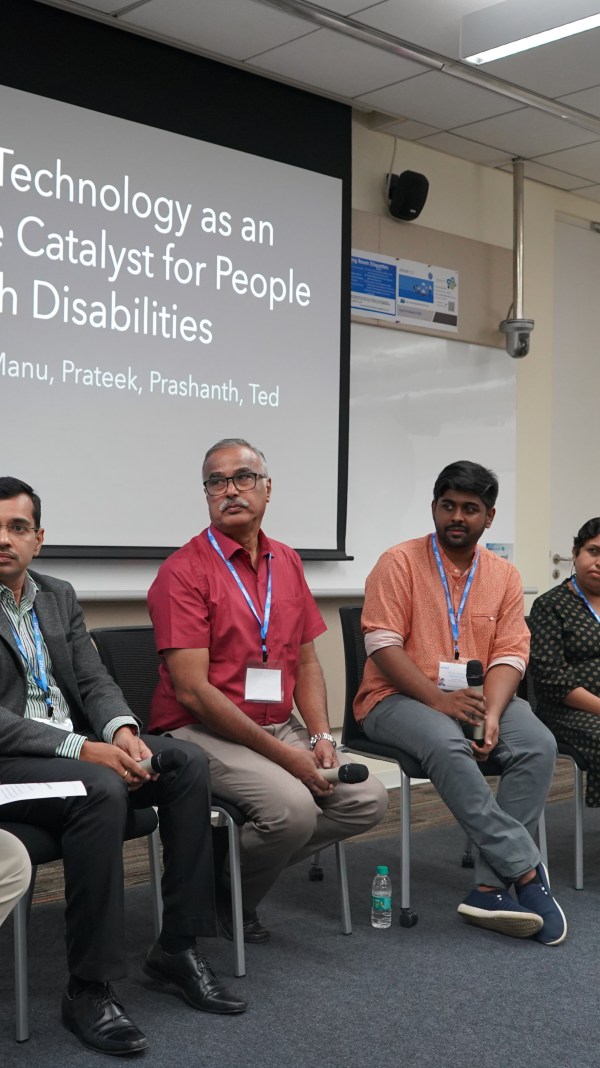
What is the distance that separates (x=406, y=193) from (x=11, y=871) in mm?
3831

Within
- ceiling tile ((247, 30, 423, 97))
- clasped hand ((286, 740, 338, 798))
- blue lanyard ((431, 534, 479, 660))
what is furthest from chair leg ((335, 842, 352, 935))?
ceiling tile ((247, 30, 423, 97))

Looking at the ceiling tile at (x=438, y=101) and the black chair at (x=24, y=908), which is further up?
the ceiling tile at (x=438, y=101)

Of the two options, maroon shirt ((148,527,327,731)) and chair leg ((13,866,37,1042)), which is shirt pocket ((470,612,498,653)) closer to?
maroon shirt ((148,527,327,731))

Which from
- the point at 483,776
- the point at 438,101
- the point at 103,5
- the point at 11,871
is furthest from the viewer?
the point at 438,101

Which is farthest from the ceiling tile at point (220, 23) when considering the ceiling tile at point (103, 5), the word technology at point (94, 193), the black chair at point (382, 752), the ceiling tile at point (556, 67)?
the black chair at point (382, 752)

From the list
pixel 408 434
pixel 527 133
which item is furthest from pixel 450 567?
pixel 527 133

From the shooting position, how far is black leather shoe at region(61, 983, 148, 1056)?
2305 millimetres

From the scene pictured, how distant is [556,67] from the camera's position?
4578 millimetres

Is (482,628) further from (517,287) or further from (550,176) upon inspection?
(550,176)

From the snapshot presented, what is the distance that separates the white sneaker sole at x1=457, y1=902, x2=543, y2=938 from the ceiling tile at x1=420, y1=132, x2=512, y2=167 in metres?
3.62

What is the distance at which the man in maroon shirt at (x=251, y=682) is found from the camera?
2850 millimetres

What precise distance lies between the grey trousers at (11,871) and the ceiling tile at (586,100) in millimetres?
3978

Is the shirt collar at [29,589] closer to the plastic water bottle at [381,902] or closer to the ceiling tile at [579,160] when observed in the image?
the plastic water bottle at [381,902]

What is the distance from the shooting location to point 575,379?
6.27m
